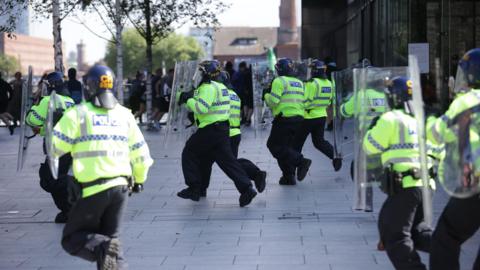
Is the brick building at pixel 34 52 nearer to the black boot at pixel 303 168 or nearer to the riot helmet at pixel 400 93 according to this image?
the black boot at pixel 303 168

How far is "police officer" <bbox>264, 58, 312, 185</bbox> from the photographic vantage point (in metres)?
13.3

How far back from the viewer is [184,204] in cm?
1188

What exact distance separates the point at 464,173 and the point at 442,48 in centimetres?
1564

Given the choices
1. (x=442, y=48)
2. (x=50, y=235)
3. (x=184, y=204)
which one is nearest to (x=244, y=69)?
(x=442, y=48)

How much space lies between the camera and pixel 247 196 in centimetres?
1145

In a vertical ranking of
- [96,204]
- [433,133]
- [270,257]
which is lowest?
[270,257]

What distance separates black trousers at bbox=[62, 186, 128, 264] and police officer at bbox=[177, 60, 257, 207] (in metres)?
4.38

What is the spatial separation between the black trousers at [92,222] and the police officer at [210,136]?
4.38 metres

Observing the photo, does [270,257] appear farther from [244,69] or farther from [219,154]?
[244,69]

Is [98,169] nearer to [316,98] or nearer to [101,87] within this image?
[101,87]

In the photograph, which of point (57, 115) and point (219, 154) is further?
point (219, 154)

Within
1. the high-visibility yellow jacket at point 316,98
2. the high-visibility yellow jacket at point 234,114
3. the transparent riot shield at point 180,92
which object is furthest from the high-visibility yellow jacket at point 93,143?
the high-visibility yellow jacket at point 316,98

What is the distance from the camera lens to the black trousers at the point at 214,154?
11.5 meters

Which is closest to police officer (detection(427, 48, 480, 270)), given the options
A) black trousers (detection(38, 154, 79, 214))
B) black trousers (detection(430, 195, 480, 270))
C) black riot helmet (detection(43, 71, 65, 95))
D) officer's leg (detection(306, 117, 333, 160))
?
black trousers (detection(430, 195, 480, 270))
